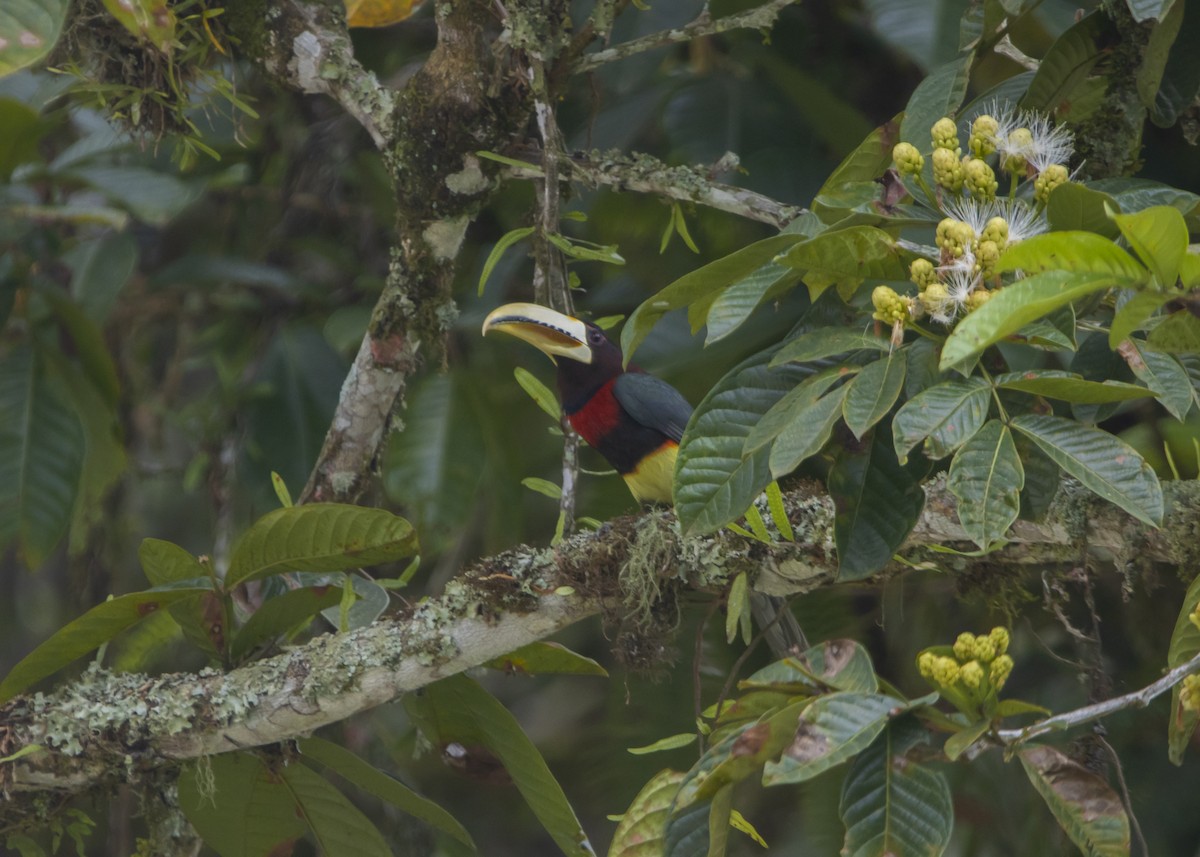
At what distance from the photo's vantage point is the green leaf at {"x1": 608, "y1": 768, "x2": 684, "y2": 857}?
5.87ft

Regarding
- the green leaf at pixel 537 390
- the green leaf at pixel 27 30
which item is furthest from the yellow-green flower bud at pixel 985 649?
the green leaf at pixel 27 30

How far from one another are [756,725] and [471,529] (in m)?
2.96

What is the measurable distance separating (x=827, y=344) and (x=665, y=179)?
0.93 meters

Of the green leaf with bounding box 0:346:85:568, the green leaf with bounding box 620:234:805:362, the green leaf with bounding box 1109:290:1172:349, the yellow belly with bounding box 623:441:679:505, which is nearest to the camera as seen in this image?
the green leaf with bounding box 1109:290:1172:349

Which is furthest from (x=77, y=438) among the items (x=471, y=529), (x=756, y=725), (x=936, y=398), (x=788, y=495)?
(x=936, y=398)

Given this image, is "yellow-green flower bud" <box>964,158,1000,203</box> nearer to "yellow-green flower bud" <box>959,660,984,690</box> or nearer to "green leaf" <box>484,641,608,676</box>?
"yellow-green flower bud" <box>959,660,984,690</box>

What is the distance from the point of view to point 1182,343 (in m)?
1.44

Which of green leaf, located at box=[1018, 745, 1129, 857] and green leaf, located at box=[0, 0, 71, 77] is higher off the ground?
green leaf, located at box=[0, 0, 71, 77]

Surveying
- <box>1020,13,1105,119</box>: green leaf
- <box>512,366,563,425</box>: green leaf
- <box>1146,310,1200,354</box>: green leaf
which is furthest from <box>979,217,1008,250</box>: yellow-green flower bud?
<box>512,366,563,425</box>: green leaf

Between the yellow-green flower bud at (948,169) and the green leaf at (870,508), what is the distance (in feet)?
1.09

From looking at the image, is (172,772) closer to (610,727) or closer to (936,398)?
(610,727)

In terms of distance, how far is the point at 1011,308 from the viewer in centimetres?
117

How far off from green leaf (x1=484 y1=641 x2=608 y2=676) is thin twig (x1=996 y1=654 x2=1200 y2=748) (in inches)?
34.6

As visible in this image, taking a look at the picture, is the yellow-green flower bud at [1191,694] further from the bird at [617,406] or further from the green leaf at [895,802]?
the bird at [617,406]
